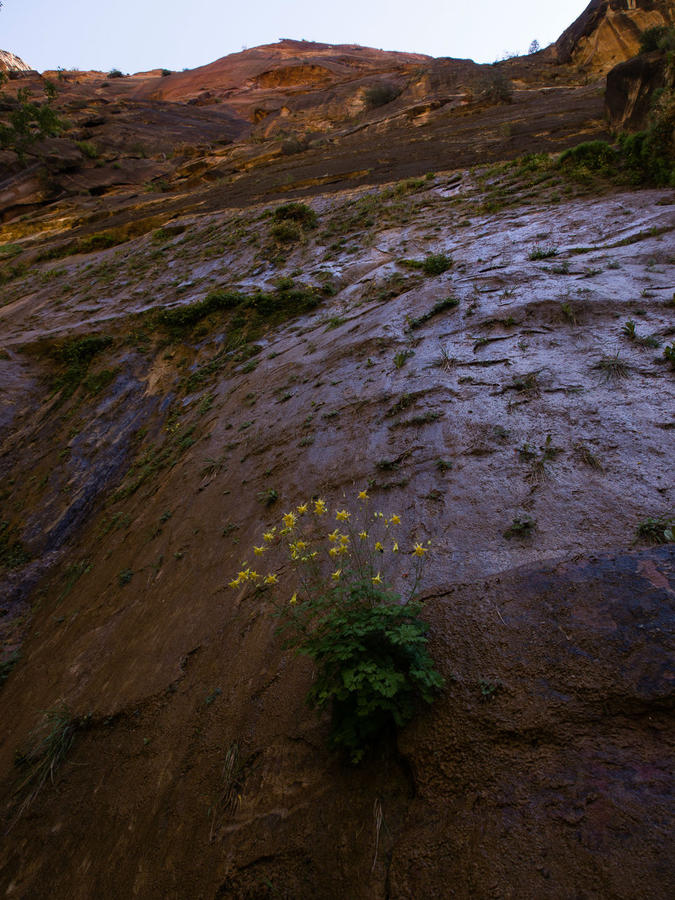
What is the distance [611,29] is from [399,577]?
3028 centimetres

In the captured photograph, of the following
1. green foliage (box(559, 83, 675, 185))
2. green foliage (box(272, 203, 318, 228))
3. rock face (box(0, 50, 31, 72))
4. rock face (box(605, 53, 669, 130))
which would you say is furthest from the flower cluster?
rock face (box(0, 50, 31, 72))

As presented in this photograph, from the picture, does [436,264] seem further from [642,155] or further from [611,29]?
[611,29]

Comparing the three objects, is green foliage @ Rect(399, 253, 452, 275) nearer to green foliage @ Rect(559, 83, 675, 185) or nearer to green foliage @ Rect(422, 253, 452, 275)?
green foliage @ Rect(422, 253, 452, 275)

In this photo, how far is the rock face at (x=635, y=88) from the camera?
9461 millimetres

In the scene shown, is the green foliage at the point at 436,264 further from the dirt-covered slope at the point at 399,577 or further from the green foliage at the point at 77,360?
the green foliage at the point at 77,360

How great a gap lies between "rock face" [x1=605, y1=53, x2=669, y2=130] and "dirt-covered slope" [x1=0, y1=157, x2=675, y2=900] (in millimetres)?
3537

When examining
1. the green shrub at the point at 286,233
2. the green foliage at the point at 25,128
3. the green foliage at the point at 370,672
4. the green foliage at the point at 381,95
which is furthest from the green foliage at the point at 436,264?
the green foliage at the point at 25,128

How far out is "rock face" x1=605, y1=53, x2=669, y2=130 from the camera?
946 cm

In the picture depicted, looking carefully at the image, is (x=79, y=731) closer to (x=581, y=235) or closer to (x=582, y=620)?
(x=582, y=620)

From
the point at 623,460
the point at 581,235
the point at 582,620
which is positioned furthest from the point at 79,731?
the point at 581,235

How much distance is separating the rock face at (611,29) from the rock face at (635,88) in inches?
556

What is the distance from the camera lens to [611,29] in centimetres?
2081

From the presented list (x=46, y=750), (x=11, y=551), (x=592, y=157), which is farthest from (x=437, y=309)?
(x=11, y=551)

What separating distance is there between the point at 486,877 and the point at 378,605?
0.98m
